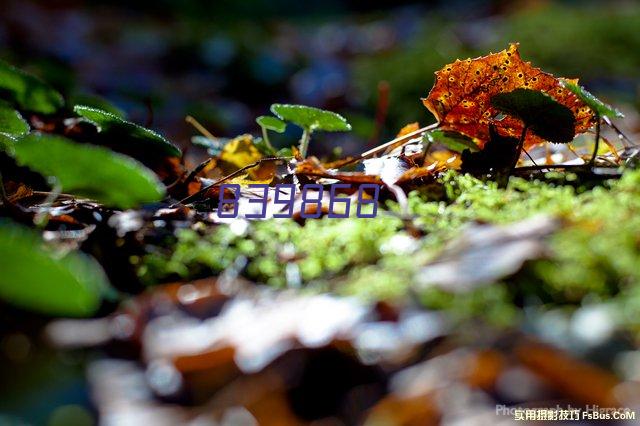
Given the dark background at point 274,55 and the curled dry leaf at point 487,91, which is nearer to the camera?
the curled dry leaf at point 487,91

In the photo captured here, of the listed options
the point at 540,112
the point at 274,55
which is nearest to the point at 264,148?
the point at 540,112

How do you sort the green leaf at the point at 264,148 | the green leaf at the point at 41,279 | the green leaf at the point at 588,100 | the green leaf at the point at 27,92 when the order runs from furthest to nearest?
the green leaf at the point at 264,148 < the green leaf at the point at 27,92 < the green leaf at the point at 588,100 < the green leaf at the point at 41,279

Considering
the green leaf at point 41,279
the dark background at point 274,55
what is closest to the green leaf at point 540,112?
the green leaf at point 41,279

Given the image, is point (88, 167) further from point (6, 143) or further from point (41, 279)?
point (6, 143)

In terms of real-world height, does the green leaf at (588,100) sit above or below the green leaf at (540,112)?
above

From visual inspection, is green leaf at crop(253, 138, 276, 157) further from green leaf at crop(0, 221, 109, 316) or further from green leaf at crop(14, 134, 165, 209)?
green leaf at crop(0, 221, 109, 316)

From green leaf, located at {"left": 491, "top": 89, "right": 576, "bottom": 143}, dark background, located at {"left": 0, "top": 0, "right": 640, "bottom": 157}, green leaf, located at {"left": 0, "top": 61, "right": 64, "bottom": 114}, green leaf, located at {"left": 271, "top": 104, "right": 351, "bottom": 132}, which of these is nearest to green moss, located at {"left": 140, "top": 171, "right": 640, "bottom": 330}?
green leaf, located at {"left": 491, "top": 89, "right": 576, "bottom": 143}

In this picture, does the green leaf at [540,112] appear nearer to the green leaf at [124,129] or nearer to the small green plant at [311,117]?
the small green plant at [311,117]
